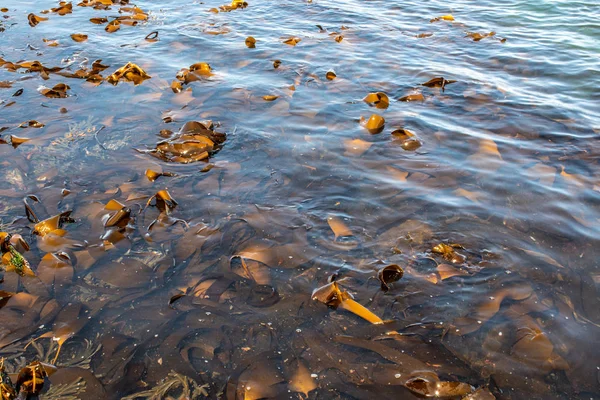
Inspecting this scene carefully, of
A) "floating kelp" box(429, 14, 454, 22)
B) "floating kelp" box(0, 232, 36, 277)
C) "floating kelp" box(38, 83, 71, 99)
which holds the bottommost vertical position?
"floating kelp" box(0, 232, 36, 277)

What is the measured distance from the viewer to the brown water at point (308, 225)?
2590 mm

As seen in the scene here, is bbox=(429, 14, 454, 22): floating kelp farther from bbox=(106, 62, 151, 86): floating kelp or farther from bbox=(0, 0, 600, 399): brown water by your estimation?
bbox=(106, 62, 151, 86): floating kelp

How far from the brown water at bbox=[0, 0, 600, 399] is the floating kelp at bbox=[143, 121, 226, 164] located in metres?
0.02

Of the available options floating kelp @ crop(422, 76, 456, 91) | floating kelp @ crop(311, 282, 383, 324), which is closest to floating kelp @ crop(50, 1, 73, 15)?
floating kelp @ crop(422, 76, 456, 91)

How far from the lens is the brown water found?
2.59 m

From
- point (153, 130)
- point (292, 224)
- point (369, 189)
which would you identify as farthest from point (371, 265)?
point (153, 130)

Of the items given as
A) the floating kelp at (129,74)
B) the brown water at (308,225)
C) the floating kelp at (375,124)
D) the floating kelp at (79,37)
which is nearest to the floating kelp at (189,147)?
the brown water at (308,225)

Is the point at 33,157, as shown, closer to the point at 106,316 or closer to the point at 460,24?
the point at 106,316

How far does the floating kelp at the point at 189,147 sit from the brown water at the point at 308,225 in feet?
0.08

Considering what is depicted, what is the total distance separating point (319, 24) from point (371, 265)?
6830 millimetres

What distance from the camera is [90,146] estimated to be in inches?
188

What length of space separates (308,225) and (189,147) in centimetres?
169

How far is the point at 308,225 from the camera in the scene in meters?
3.63

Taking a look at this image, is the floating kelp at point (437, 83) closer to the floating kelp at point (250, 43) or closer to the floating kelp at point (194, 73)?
the floating kelp at point (194, 73)
